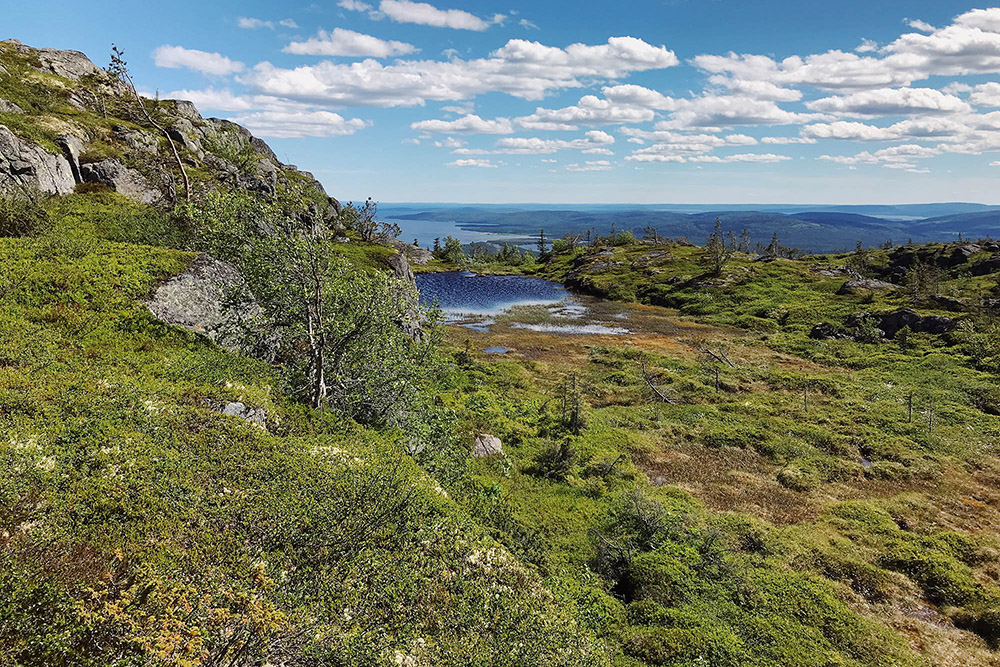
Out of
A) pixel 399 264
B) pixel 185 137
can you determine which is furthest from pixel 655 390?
pixel 185 137

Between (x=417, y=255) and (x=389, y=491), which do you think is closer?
(x=389, y=491)

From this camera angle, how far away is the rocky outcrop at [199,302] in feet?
72.3

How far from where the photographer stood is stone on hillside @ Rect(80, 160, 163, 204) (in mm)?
47031

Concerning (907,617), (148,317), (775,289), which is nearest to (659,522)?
(907,617)

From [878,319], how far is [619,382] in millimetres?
52400

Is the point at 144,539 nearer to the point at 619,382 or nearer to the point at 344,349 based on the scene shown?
the point at 344,349

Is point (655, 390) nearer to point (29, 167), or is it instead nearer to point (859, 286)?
point (29, 167)

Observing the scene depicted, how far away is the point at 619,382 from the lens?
52906mm

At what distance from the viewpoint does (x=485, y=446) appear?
31703 mm

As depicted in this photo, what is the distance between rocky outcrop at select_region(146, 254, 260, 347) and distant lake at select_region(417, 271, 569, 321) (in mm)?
65211

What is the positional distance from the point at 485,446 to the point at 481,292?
94184 millimetres

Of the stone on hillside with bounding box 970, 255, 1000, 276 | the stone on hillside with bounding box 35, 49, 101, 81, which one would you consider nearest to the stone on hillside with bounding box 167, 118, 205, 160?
the stone on hillside with bounding box 35, 49, 101, 81

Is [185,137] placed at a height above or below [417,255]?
above

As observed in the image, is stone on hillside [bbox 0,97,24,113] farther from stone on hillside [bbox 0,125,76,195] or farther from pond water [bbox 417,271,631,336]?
pond water [bbox 417,271,631,336]
